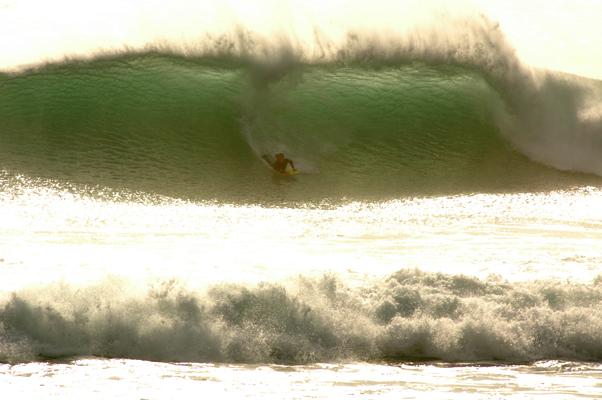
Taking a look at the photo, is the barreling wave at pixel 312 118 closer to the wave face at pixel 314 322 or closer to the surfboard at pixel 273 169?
the surfboard at pixel 273 169

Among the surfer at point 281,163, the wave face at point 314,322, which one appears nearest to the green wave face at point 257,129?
the surfer at point 281,163

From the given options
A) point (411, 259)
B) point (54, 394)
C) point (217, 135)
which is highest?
point (217, 135)

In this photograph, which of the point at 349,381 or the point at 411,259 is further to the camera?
the point at 411,259

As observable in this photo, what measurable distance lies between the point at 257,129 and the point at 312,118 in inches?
27.3

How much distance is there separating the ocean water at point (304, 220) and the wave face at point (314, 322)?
0.01m

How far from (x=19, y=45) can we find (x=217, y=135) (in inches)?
119

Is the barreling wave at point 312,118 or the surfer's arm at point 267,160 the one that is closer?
the barreling wave at point 312,118

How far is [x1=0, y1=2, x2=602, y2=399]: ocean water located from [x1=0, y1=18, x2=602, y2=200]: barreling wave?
3 centimetres

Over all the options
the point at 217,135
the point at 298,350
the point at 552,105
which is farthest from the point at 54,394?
the point at 552,105

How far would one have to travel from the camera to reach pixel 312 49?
53.3 feet

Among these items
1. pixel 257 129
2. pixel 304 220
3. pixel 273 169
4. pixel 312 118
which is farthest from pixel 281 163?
pixel 304 220

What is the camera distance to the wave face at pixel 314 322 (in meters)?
8.80

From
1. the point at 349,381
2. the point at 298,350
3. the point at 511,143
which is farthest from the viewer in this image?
the point at 511,143

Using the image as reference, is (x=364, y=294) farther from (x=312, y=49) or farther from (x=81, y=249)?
(x=312, y=49)
